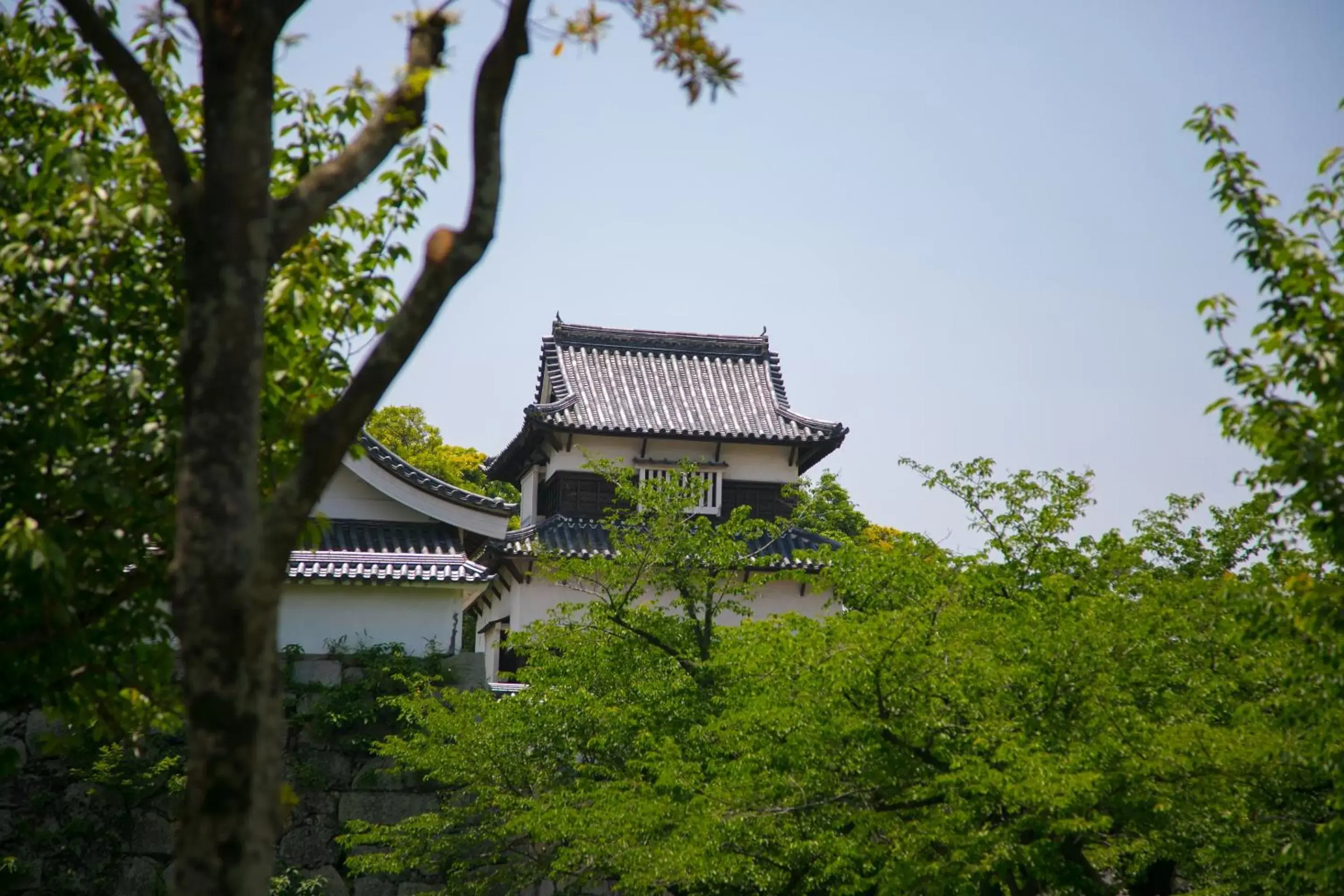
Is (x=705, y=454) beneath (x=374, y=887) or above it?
above

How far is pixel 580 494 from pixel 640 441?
203cm

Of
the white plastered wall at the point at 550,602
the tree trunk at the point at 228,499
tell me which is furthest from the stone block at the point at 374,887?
the tree trunk at the point at 228,499

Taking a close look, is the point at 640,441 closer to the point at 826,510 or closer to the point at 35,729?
the point at 826,510

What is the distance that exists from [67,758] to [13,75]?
12762 millimetres

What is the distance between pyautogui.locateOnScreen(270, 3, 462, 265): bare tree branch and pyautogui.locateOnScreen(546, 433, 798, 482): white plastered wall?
22324mm

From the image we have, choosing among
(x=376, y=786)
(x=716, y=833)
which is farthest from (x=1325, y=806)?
(x=376, y=786)

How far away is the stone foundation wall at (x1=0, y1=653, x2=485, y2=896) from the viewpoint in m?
16.8

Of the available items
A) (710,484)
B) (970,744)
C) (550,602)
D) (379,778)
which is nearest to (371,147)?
(970,744)

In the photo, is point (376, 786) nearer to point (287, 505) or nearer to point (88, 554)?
point (88, 554)

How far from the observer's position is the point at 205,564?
4.40 metres

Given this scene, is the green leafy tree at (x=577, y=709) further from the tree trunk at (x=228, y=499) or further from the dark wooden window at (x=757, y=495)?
the dark wooden window at (x=757, y=495)

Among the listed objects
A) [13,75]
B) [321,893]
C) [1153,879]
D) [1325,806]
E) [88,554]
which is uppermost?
[13,75]

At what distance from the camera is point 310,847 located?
1736 cm

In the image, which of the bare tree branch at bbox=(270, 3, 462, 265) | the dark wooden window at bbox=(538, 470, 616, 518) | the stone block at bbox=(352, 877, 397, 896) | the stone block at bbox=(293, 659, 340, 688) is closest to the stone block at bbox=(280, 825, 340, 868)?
the stone block at bbox=(352, 877, 397, 896)
